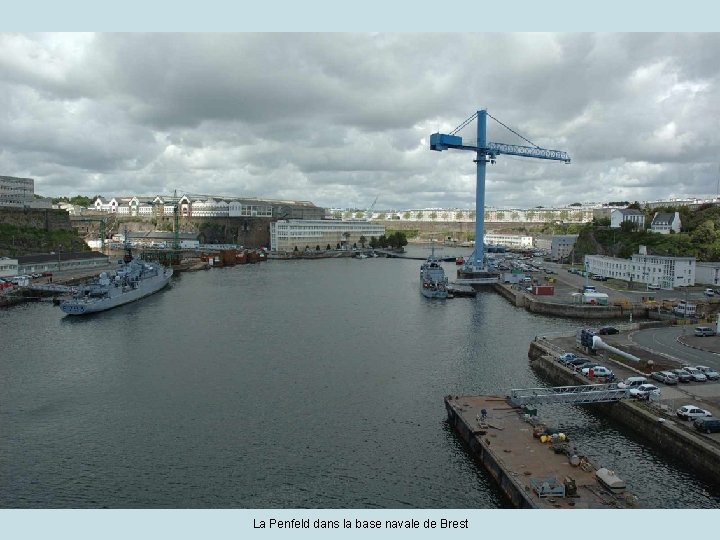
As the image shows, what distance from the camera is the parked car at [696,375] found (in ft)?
32.7

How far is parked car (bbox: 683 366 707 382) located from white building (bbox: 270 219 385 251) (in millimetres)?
43980

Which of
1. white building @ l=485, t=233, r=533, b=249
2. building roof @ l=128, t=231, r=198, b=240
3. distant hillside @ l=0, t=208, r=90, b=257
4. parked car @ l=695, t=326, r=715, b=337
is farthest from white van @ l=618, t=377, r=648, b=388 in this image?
white building @ l=485, t=233, r=533, b=249

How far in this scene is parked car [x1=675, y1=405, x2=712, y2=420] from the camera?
8171 mm

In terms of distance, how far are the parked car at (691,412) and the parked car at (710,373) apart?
6.80 ft

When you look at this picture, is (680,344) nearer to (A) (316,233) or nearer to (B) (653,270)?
(B) (653,270)

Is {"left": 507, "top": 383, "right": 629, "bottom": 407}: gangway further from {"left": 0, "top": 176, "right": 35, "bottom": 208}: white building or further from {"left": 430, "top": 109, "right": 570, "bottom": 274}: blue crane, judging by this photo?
{"left": 0, "top": 176, "right": 35, "bottom": 208}: white building

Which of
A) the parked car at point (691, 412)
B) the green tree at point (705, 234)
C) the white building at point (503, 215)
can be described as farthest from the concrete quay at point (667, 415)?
the white building at point (503, 215)

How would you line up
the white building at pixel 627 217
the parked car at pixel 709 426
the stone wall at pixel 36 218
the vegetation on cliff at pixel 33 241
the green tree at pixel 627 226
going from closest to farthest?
the parked car at pixel 709 426 < the vegetation on cliff at pixel 33 241 < the green tree at pixel 627 226 < the stone wall at pixel 36 218 < the white building at pixel 627 217

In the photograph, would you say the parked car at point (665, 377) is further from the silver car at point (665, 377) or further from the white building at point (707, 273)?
the white building at point (707, 273)

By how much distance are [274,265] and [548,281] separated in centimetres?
2156

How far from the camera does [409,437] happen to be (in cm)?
872

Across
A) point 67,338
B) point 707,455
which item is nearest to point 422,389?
point 707,455

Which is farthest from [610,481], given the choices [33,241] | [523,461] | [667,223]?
[33,241]

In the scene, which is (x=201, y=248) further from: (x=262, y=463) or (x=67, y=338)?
(x=262, y=463)
